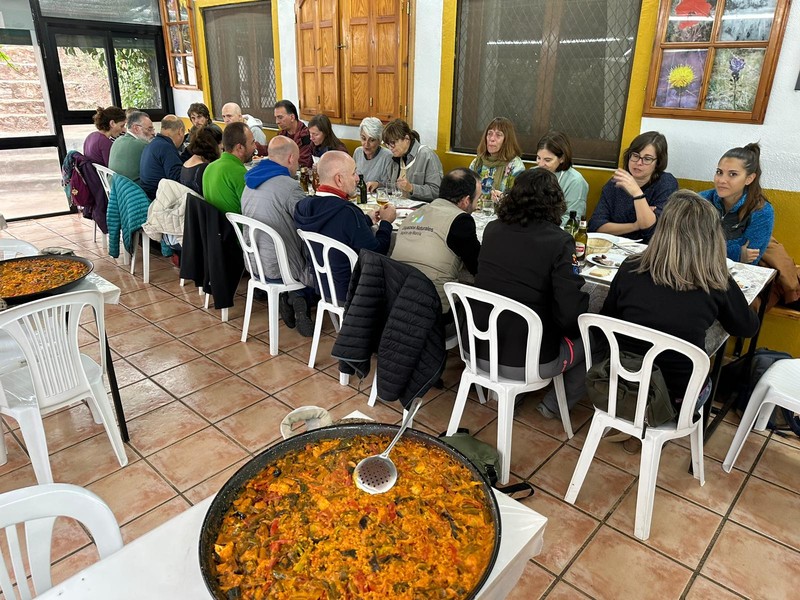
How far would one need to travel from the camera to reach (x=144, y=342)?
11.1 ft

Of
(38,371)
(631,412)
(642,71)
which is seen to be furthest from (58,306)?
(642,71)

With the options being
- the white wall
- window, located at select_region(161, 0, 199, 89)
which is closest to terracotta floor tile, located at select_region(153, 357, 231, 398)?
the white wall

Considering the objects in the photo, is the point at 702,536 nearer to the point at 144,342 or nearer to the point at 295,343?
the point at 295,343

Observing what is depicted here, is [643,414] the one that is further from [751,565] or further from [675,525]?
[751,565]

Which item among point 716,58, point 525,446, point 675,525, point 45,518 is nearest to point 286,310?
point 525,446

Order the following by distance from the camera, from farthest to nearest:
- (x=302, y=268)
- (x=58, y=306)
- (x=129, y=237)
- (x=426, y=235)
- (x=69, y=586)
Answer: (x=129, y=237)
(x=302, y=268)
(x=426, y=235)
(x=58, y=306)
(x=69, y=586)

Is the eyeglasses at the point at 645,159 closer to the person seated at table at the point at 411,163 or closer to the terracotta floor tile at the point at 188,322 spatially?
the person seated at table at the point at 411,163

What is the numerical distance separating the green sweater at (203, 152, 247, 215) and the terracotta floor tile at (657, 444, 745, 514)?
107 inches

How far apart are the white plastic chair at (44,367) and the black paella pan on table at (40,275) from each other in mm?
114

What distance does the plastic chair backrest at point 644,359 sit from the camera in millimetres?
1700

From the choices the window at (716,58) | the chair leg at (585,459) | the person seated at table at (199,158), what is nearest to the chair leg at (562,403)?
the chair leg at (585,459)

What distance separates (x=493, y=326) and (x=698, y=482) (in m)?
1.08

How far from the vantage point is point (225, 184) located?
3402 millimetres

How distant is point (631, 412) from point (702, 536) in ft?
1.76
